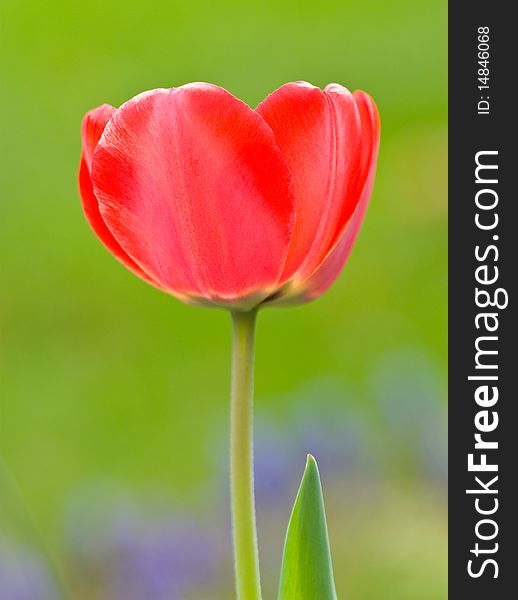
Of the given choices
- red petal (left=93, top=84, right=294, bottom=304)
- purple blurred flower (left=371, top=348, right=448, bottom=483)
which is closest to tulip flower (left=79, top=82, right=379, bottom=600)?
red petal (left=93, top=84, right=294, bottom=304)

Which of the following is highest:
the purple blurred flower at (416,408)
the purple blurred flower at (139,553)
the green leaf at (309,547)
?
the purple blurred flower at (416,408)

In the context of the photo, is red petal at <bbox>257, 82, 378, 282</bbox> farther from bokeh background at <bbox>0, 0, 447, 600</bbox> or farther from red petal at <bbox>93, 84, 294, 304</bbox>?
bokeh background at <bbox>0, 0, 447, 600</bbox>

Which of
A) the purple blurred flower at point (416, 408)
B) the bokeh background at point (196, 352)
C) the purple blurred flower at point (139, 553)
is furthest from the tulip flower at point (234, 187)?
the purple blurred flower at point (416, 408)

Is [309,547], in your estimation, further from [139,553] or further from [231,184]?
[139,553]

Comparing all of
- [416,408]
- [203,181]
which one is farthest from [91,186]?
[416,408]

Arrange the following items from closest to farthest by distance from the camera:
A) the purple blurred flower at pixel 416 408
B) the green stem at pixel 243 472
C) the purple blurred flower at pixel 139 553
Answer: the green stem at pixel 243 472 → the purple blurred flower at pixel 139 553 → the purple blurred flower at pixel 416 408

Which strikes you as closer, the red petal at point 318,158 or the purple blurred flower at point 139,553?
the red petal at point 318,158

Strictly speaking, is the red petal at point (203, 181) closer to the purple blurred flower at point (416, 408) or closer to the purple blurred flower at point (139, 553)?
the purple blurred flower at point (139, 553)

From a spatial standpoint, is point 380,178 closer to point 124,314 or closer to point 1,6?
point 124,314
